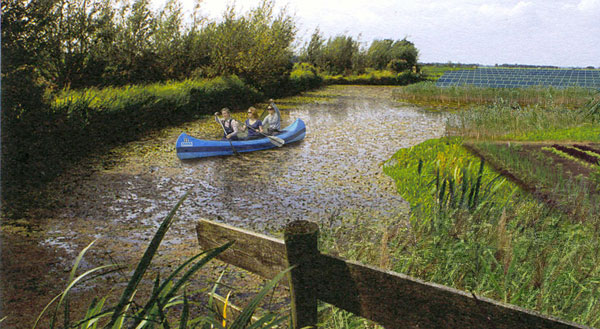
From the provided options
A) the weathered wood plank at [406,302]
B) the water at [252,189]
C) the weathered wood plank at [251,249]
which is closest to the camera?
the weathered wood plank at [406,302]

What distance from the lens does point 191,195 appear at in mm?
7480

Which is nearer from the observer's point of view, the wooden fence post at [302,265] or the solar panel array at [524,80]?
the wooden fence post at [302,265]

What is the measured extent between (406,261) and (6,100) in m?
7.18

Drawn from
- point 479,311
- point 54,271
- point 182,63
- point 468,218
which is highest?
point 182,63

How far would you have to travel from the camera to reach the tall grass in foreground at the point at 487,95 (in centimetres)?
→ 2070

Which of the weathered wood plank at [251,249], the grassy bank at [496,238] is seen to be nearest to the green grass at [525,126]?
the grassy bank at [496,238]

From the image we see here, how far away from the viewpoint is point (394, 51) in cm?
4444

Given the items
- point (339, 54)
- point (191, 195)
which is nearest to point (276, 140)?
point (191, 195)

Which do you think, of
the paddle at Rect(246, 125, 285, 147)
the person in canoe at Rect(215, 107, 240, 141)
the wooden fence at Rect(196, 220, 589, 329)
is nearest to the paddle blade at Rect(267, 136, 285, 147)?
the paddle at Rect(246, 125, 285, 147)

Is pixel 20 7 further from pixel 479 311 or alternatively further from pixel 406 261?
pixel 479 311

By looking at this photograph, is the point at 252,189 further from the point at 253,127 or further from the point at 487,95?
the point at 487,95

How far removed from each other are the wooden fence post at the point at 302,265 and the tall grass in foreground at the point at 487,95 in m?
20.7

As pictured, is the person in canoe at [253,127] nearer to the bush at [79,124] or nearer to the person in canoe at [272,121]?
the person in canoe at [272,121]

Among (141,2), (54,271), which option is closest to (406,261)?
(54,271)
